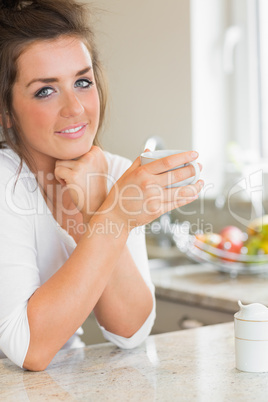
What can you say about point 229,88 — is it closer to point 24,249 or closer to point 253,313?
point 24,249

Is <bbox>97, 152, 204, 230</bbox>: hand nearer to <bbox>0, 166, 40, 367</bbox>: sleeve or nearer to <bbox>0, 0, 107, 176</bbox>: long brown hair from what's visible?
<bbox>0, 166, 40, 367</bbox>: sleeve

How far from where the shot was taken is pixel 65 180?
1.36 m

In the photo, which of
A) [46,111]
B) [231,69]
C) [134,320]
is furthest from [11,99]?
[231,69]

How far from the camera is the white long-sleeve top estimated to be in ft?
3.82

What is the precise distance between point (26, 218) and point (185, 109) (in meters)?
1.73

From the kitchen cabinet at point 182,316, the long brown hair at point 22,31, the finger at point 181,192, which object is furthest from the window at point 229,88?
the finger at point 181,192

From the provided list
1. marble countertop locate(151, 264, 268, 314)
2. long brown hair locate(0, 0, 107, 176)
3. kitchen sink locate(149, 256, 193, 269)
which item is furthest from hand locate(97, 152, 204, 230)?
kitchen sink locate(149, 256, 193, 269)

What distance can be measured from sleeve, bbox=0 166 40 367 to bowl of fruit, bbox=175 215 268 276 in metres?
1.00

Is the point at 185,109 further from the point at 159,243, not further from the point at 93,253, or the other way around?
the point at 93,253

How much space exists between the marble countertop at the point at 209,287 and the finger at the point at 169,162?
30.3 inches

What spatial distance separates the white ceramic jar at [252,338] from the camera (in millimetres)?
1056

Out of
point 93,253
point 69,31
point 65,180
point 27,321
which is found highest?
point 69,31

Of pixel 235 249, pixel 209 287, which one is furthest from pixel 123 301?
pixel 235 249

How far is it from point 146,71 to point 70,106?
1.88 m
